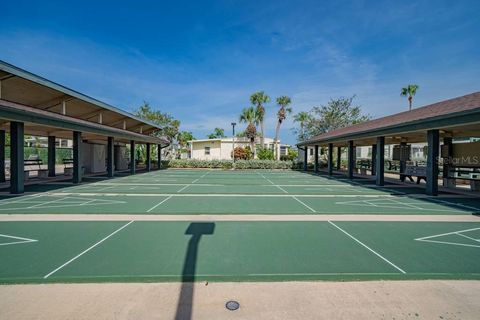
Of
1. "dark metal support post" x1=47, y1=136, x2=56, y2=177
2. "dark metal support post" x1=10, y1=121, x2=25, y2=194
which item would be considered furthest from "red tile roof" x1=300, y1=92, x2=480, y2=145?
"dark metal support post" x1=47, y1=136, x2=56, y2=177

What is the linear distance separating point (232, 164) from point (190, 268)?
29020 mm

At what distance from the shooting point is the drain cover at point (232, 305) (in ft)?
11.4

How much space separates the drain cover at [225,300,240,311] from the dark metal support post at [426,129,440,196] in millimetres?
13499

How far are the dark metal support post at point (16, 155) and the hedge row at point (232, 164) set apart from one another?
73.9ft

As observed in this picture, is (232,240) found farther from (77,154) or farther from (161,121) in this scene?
(161,121)

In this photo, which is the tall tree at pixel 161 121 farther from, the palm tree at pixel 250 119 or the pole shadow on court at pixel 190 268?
the pole shadow on court at pixel 190 268

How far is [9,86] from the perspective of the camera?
46.8 ft

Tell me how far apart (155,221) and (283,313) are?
5348 millimetres

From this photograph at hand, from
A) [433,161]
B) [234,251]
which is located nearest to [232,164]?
[433,161]

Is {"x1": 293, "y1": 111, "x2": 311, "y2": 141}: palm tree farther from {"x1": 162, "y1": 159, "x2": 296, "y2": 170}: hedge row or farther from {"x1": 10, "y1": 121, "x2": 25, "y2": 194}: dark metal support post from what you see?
{"x1": 10, "y1": 121, "x2": 25, "y2": 194}: dark metal support post

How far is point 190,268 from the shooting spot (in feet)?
15.1

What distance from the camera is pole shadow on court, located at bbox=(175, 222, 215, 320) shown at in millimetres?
3419

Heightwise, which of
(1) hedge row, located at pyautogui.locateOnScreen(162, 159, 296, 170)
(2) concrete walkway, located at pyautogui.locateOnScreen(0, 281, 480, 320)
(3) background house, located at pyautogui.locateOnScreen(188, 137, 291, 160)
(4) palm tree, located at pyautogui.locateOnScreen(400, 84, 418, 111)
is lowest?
(2) concrete walkway, located at pyautogui.locateOnScreen(0, 281, 480, 320)

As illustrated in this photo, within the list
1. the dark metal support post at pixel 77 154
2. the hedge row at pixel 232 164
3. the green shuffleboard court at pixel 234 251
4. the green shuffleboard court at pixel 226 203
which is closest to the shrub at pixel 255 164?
the hedge row at pixel 232 164
